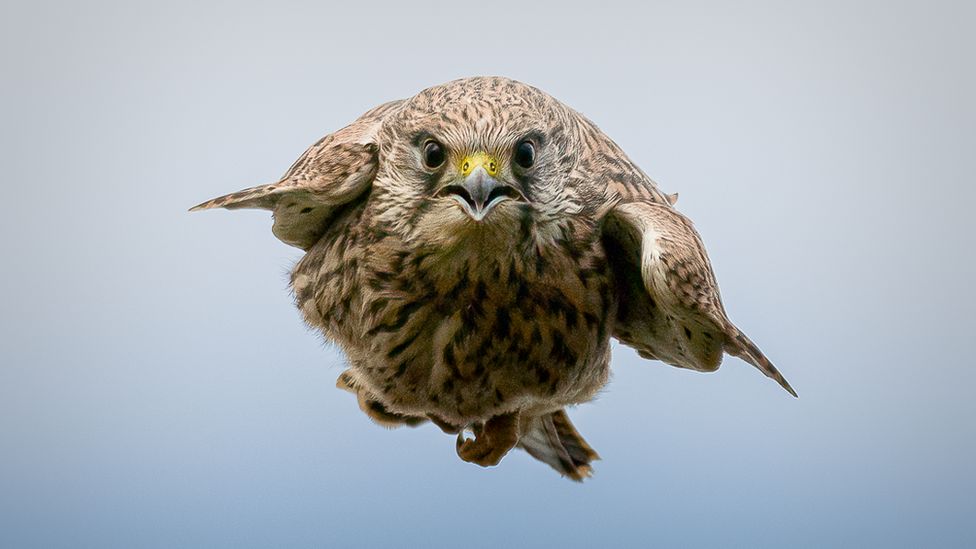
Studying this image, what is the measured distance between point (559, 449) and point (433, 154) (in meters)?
2.09

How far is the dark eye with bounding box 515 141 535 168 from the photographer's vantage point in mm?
3127

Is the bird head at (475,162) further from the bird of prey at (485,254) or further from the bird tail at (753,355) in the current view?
the bird tail at (753,355)

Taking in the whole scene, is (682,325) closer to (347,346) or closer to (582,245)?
(582,245)

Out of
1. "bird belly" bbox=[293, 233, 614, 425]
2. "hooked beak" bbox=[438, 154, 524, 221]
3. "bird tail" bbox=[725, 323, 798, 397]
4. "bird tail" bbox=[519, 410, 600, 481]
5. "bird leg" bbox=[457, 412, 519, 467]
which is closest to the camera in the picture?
"hooked beak" bbox=[438, 154, 524, 221]

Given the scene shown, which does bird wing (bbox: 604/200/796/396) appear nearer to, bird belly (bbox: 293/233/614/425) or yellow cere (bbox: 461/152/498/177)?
bird belly (bbox: 293/233/614/425)

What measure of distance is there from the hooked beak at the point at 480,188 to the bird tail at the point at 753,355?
0.80m

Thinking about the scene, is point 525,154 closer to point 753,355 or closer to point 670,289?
point 670,289

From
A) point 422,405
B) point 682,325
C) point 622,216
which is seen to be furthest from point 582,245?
point 422,405

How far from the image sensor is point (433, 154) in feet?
10.4

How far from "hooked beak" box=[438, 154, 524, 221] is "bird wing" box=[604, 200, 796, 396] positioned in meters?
0.51

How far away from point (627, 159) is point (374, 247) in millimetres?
959

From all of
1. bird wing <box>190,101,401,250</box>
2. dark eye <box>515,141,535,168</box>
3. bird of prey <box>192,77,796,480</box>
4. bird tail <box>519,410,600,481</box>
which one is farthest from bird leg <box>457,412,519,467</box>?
dark eye <box>515,141,535,168</box>

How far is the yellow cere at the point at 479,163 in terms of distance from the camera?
9.85ft

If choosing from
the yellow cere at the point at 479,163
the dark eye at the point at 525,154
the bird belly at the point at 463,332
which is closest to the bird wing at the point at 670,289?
the bird belly at the point at 463,332
